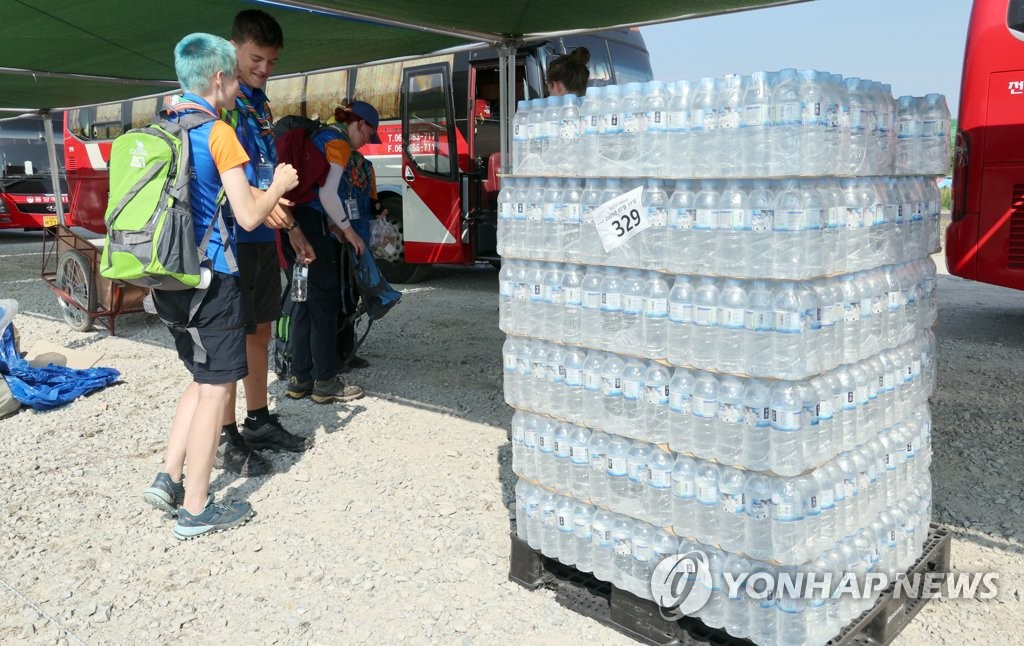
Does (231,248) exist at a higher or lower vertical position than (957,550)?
higher

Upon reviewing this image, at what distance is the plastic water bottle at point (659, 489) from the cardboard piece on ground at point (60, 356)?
5.14 meters

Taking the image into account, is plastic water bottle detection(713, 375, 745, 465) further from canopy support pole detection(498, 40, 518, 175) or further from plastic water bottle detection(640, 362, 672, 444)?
canopy support pole detection(498, 40, 518, 175)

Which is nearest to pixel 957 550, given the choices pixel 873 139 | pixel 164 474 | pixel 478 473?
pixel 873 139

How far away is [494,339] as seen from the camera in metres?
7.07

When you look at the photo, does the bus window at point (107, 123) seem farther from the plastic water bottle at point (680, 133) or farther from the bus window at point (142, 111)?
the plastic water bottle at point (680, 133)

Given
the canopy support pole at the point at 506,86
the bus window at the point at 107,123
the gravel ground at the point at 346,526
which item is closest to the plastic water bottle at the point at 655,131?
the gravel ground at the point at 346,526

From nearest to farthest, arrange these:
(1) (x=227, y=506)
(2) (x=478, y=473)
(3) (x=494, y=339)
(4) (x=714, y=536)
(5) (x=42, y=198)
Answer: (4) (x=714, y=536) < (1) (x=227, y=506) < (2) (x=478, y=473) < (3) (x=494, y=339) < (5) (x=42, y=198)

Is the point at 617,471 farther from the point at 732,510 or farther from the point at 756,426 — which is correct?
the point at 756,426

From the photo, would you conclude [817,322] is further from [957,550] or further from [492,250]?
[492,250]

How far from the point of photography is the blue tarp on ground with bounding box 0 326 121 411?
5141mm

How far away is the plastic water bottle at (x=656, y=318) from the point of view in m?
2.45

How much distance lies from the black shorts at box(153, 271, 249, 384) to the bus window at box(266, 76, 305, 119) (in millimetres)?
9126

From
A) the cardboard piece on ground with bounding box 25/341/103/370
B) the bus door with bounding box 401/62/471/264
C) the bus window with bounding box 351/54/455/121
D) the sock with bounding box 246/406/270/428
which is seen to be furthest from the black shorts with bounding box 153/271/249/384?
the bus window with bounding box 351/54/455/121

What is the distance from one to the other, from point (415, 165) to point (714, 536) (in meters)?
8.16
